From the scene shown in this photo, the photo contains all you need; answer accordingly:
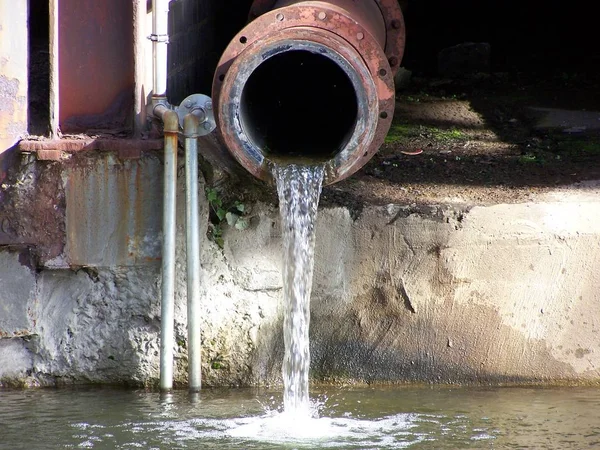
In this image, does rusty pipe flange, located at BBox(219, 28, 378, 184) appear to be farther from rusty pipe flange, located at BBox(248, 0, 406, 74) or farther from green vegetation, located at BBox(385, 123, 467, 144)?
green vegetation, located at BBox(385, 123, 467, 144)

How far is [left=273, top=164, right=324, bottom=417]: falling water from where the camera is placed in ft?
12.9

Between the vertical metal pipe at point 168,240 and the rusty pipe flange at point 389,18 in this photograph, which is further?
the rusty pipe flange at point 389,18

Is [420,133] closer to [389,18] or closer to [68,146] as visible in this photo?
[389,18]

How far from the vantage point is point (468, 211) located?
4.05 meters

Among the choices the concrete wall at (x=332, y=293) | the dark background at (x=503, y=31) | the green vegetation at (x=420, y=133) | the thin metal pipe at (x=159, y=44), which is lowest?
the concrete wall at (x=332, y=293)

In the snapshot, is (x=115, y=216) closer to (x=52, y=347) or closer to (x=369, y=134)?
(x=52, y=347)

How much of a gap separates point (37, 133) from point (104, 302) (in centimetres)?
79

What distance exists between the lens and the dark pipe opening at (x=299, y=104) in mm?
4605

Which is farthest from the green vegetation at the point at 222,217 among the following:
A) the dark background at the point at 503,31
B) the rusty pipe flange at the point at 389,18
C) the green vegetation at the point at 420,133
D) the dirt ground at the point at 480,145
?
the dark background at the point at 503,31

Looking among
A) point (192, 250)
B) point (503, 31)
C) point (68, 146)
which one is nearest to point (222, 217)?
point (192, 250)

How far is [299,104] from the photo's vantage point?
5.08 m

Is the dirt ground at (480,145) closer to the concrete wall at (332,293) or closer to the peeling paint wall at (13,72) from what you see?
the concrete wall at (332,293)

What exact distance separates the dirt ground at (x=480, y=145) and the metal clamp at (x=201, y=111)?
1.87ft

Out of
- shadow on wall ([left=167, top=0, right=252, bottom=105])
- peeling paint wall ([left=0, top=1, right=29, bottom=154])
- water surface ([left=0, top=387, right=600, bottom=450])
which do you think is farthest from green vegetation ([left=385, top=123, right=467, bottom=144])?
peeling paint wall ([left=0, top=1, right=29, bottom=154])
